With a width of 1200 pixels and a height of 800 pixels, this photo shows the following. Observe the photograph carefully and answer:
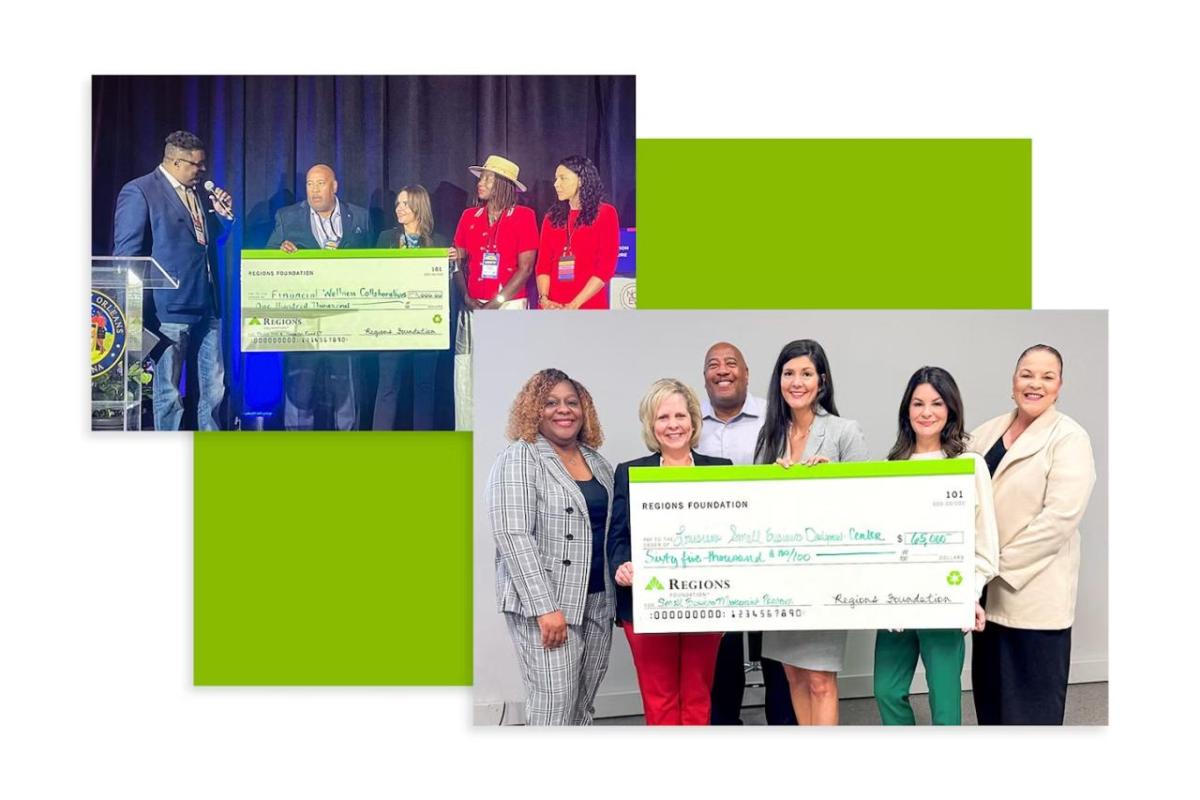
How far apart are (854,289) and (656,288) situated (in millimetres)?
659

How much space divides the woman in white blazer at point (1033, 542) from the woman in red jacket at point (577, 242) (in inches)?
52.3

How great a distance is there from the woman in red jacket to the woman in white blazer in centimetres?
133

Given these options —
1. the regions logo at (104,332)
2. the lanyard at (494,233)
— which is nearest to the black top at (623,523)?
the lanyard at (494,233)

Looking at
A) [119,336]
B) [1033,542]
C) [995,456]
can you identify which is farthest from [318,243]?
[1033,542]

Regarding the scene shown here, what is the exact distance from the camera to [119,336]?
3.85 metres

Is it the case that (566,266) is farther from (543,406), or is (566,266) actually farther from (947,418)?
(947,418)

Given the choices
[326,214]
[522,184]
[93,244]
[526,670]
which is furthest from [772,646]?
[93,244]

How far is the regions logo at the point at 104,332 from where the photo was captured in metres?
3.84

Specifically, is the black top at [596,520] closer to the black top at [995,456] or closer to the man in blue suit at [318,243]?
the man in blue suit at [318,243]

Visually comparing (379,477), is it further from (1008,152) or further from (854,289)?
(1008,152)

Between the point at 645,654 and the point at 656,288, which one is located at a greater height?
the point at 656,288

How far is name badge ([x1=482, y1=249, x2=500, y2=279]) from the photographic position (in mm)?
3846

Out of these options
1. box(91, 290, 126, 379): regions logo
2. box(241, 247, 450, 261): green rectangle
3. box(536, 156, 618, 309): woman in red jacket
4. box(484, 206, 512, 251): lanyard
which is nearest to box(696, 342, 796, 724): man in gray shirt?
box(536, 156, 618, 309): woman in red jacket

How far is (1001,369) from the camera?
367 centimetres
